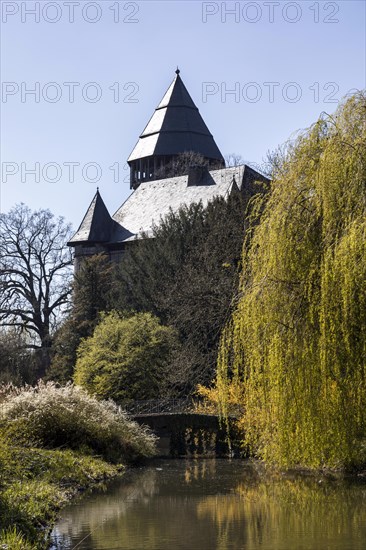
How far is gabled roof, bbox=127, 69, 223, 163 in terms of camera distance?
70375mm

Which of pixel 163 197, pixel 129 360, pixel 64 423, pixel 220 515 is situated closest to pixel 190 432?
pixel 129 360

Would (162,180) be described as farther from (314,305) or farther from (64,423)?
(314,305)

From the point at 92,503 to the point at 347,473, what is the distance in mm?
5901

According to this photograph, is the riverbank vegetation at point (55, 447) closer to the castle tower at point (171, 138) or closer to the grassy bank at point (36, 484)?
the grassy bank at point (36, 484)

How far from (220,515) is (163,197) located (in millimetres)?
43616

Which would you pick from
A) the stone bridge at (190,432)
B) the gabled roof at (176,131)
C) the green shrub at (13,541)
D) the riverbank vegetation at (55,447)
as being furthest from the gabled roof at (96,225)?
the green shrub at (13,541)

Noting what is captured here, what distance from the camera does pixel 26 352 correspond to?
174 feet

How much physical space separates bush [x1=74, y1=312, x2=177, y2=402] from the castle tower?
3313 cm

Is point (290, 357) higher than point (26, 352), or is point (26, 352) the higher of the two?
point (26, 352)

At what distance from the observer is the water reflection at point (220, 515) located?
46.6 feet

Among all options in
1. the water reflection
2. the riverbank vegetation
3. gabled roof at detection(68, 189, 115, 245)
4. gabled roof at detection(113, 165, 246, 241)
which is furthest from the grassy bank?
gabled roof at detection(68, 189, 115, 245)

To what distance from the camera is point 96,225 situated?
198 ft

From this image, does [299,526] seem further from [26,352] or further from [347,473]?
[26,352]

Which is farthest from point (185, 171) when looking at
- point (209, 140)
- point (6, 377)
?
point (6, 377)
